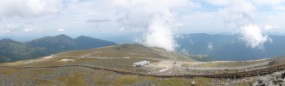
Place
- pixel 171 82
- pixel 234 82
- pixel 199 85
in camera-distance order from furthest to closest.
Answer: pixel 171 82 < pixel 199 85 < pixel 234 82

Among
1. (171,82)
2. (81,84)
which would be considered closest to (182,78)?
(171,82)

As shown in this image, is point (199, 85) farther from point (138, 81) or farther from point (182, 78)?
point (138, 81)

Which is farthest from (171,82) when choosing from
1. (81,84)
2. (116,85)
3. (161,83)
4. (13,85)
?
(13,85)

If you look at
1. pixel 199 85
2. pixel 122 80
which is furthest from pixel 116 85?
pixel 199 85

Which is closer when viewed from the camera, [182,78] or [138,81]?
[182,78]

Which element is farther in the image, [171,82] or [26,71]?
[26,71]

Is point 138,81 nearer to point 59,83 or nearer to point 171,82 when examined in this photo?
point 171,82

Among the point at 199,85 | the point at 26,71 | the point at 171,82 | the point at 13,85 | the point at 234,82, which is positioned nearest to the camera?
the point at 234,82

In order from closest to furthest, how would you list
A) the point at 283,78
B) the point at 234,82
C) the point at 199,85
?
the point at 283,78, the point at 234,82, the point at 199,85

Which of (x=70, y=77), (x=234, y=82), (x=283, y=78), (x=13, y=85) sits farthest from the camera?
(x=70, y=77)
